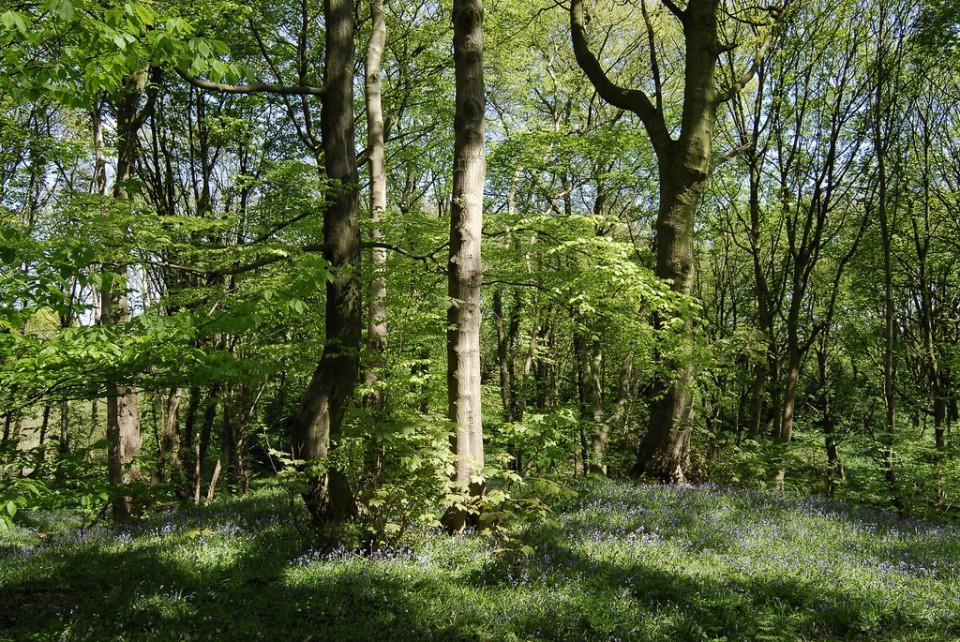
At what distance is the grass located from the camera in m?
4.24

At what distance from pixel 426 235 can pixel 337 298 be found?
2.90 m

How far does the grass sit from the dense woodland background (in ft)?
2.28

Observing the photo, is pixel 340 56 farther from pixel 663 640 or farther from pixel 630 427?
pixel 630 427

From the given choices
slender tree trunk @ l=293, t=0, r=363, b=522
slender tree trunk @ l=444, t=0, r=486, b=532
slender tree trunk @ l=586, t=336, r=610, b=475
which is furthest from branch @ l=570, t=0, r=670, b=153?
slender tree trunk @ l=586, t=336, r=610, b=475

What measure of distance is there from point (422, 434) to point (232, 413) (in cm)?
1429

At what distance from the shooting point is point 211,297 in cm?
720

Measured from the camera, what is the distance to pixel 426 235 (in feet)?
30.8

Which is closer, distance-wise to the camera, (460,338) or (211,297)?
(460,338)

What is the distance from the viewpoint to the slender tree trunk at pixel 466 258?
6242 mm

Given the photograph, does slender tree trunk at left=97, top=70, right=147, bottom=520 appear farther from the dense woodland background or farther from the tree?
the tree

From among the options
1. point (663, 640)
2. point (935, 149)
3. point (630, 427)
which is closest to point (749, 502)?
point (663, 640)

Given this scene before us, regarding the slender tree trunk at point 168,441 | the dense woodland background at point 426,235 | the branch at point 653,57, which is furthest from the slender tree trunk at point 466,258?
the slender tree trunk at point 168,441

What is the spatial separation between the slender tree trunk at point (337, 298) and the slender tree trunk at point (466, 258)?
1264mm

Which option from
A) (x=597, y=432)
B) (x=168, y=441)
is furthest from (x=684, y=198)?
(x=168, y=441)
